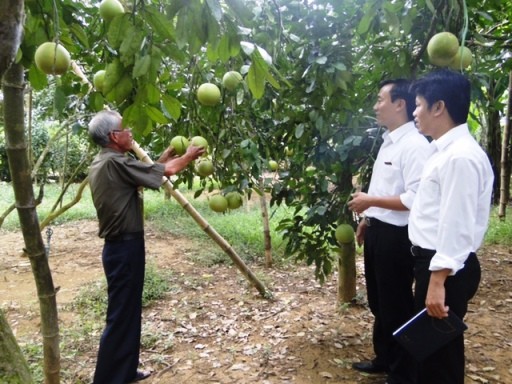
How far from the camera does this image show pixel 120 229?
2.35 meters

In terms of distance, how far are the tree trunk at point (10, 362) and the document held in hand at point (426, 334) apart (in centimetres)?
122

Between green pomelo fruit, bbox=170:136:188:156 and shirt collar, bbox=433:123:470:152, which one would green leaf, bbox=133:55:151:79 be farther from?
green pomelo fruit, bbox=170:136:188:156

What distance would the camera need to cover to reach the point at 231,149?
2.27 meters

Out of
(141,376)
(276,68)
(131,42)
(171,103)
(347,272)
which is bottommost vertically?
(141,376)

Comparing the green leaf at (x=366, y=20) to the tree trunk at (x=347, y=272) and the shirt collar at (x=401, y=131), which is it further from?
the tree trunk at (x=347, y=272)

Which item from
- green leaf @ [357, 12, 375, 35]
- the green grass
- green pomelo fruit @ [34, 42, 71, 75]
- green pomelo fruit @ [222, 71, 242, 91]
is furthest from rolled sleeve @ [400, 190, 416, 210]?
the green grass

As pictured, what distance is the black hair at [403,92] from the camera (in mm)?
1941

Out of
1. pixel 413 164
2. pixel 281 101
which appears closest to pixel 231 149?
pixel 281 101

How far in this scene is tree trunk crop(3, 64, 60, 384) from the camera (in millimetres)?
1360

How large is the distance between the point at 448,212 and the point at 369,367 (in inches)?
52.4

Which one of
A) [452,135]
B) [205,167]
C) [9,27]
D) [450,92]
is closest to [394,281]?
[452,135]

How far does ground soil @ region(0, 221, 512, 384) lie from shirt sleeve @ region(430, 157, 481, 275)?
3.98 feet

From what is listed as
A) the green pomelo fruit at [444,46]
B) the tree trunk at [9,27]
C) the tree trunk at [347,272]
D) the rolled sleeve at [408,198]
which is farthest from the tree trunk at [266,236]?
the tree trunk at [9,27]

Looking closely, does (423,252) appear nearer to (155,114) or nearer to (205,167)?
(155,114)
